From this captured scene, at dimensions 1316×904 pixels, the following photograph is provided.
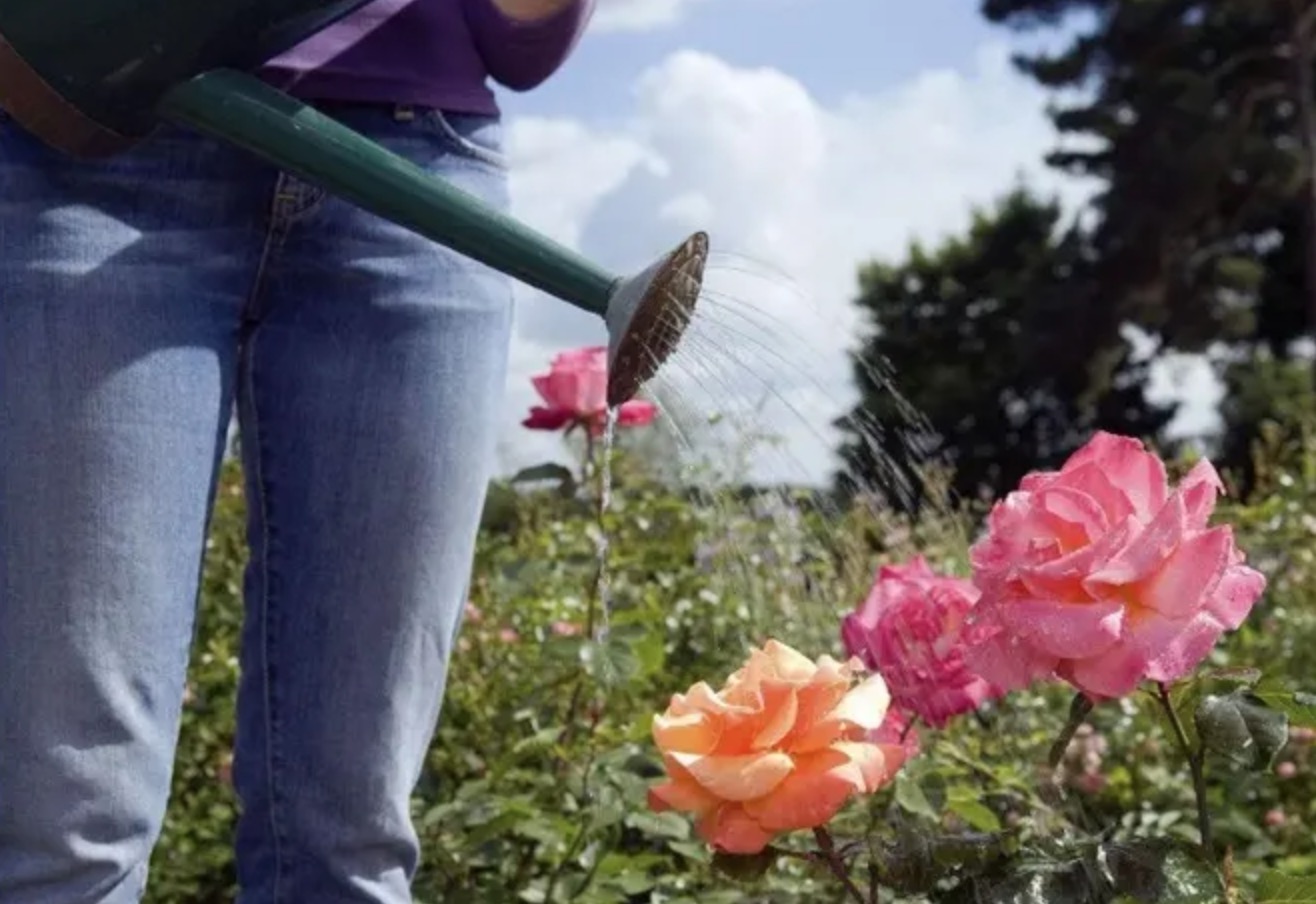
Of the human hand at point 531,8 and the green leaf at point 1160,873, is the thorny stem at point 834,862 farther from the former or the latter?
the human hand at point 531,8

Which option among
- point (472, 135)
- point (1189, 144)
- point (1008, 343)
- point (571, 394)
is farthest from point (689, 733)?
point (1008, 343)

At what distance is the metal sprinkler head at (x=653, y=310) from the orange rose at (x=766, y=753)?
8.4 inches

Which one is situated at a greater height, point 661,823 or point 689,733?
point 689,733

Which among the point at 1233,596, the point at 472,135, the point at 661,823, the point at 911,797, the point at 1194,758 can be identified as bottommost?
the point at 661,823

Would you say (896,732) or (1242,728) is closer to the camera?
(1242,728)

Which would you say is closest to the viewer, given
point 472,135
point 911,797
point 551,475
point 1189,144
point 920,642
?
point 472,135

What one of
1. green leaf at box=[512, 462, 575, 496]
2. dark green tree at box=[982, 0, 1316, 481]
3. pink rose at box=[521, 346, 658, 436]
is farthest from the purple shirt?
dark green tree at box=[982, 0, 1316, 481]

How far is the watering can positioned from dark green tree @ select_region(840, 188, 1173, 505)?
587 inches

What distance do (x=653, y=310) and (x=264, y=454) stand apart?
1.51 ft

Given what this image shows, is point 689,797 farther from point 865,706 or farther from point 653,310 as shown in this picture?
point 653,310

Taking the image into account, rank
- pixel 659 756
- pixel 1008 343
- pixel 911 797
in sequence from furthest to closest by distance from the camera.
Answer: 1. pixel 1008 343
2. pixel 659 756
3. pixel 911 797

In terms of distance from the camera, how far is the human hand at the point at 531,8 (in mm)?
1655

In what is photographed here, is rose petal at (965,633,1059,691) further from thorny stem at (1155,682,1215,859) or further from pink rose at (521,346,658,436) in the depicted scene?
pink rose at (521,346,658,436)

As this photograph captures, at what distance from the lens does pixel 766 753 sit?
54.8 inches
